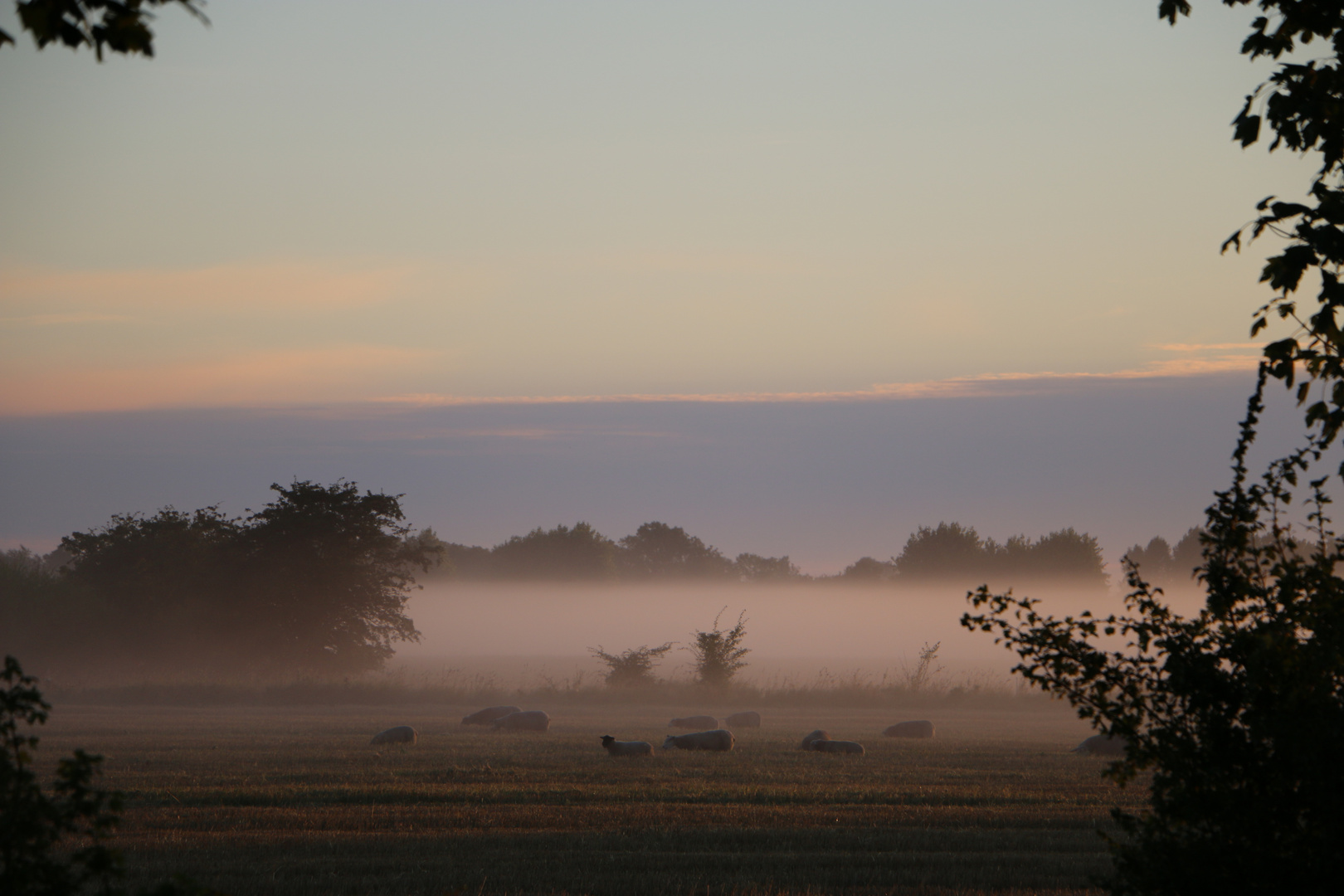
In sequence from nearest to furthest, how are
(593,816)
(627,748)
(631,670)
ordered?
(593,816) < (627,748) < (631,670)

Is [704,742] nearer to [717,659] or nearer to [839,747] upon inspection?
[839,747]

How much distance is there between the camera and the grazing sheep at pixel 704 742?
2284cm

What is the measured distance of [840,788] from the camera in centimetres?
1692

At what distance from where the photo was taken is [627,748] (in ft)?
70.0

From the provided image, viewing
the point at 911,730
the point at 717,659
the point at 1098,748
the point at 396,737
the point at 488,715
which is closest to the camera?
the point at 1098,748

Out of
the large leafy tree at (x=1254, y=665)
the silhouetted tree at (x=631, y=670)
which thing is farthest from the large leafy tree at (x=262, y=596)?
the large leafy tree at (x=1254, y=665)

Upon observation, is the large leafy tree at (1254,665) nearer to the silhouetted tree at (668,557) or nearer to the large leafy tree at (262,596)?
the large leafy tree at (262,596)

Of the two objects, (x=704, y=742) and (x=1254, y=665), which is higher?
(x=1254, y=665)

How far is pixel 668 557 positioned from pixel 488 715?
395 ft

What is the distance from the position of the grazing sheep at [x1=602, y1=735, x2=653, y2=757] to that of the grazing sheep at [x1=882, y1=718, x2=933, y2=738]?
30.3 feet

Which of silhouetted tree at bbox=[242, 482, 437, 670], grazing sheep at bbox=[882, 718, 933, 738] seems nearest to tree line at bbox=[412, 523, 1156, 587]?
silhouetted tree at bbox=[242, 482, 437, 670]

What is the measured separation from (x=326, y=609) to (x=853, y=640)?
58880 mm

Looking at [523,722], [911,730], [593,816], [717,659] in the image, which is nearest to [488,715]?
[523,722]

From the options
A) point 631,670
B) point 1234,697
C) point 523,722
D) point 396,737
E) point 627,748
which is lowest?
point 631,670
